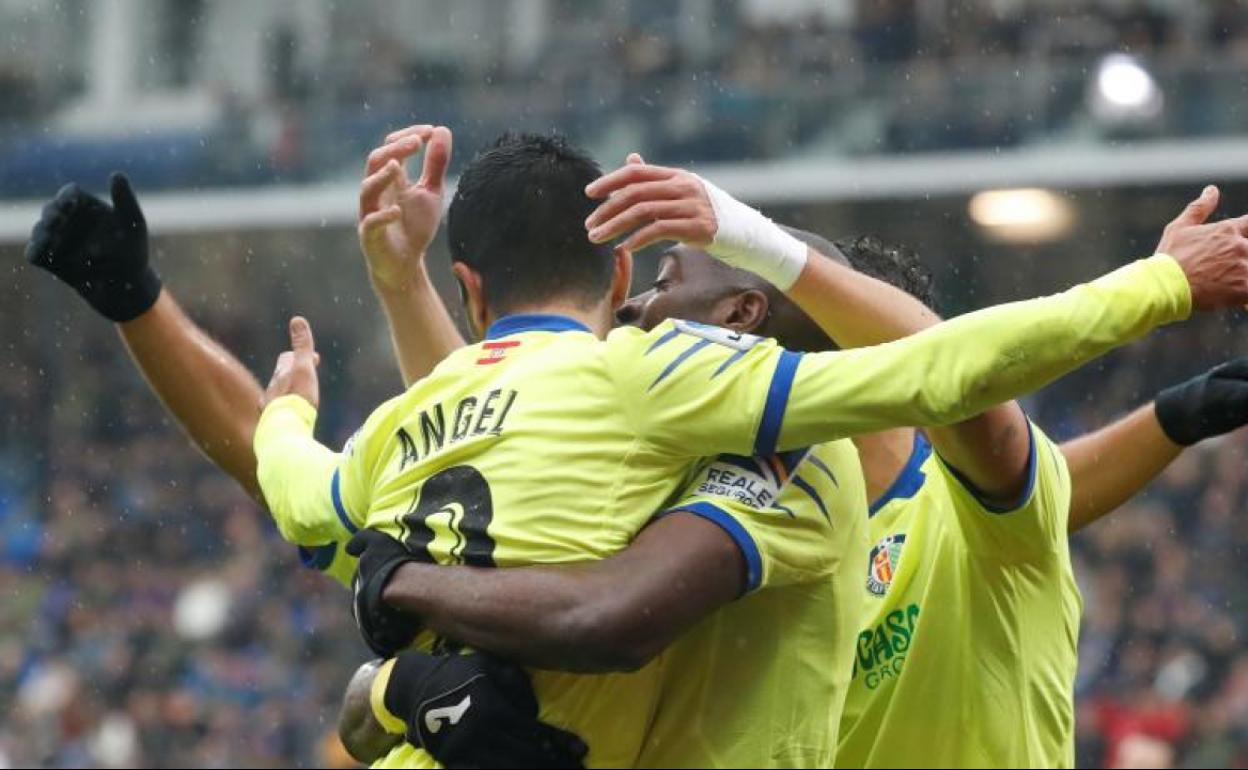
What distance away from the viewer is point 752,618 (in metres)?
3.35

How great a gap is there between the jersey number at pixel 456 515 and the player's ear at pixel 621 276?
0.45m

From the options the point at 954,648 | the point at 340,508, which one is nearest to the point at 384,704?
the point at 340,508

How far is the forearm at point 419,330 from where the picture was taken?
446 cm

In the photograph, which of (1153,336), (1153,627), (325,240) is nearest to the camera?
(1153,627)

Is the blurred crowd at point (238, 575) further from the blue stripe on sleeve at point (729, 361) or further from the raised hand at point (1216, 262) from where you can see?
the blue stripe on sleeve at point (729, 361)

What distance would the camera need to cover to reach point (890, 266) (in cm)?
443

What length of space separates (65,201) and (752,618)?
1.69 metres

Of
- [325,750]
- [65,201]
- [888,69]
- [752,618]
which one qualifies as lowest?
[325,750]

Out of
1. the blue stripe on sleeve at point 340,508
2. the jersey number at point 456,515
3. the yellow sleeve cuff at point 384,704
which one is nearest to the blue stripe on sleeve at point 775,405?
the jersey number at point 456,515

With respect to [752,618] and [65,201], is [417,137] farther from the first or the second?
[752,618]

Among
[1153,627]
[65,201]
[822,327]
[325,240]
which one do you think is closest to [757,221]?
[822,327]

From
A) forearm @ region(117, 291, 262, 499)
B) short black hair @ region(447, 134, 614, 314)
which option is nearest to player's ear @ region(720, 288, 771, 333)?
short black hair @ region(447, 134, 614, 314)

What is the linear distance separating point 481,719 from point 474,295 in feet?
2.45

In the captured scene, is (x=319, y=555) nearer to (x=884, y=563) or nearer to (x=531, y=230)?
(x=531, y=230)
